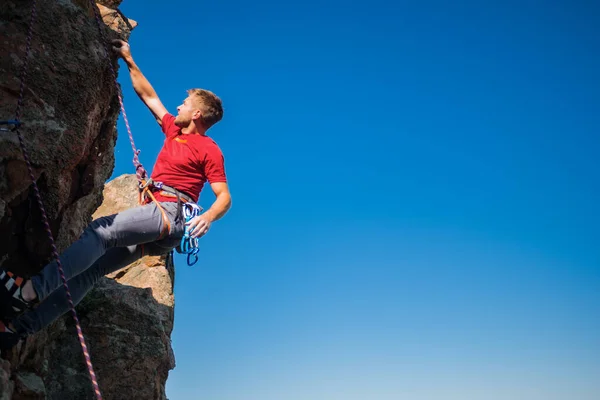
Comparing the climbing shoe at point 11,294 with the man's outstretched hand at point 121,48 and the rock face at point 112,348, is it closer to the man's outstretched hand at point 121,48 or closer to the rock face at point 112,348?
the rock face at point 112,348

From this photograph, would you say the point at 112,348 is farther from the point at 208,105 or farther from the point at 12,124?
the point at 12,124

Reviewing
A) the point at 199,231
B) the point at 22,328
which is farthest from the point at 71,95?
the point at 22,328

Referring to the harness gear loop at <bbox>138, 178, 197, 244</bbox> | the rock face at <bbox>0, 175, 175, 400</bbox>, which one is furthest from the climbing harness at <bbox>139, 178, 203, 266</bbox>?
the rock face at <bbox>0, 175, 175, 400</bbox>

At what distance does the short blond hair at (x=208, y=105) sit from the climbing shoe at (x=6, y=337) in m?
3.40

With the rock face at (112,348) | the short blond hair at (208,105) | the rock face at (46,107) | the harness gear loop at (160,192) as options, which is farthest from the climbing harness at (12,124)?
the rock face at (112,348)

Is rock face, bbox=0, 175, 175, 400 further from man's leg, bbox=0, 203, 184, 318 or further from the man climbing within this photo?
man's leg, bbox=0, 203, 184, 318

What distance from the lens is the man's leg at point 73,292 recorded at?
677 centimetres

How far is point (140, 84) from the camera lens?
8.41 m

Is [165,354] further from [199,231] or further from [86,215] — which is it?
[199,231]

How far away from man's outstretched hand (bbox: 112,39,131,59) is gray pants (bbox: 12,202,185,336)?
2529 mm

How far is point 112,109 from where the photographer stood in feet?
29.7

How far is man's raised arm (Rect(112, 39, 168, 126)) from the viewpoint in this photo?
841 cm

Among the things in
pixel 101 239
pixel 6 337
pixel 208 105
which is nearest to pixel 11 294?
pixel 6 337

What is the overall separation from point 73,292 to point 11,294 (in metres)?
1.09
